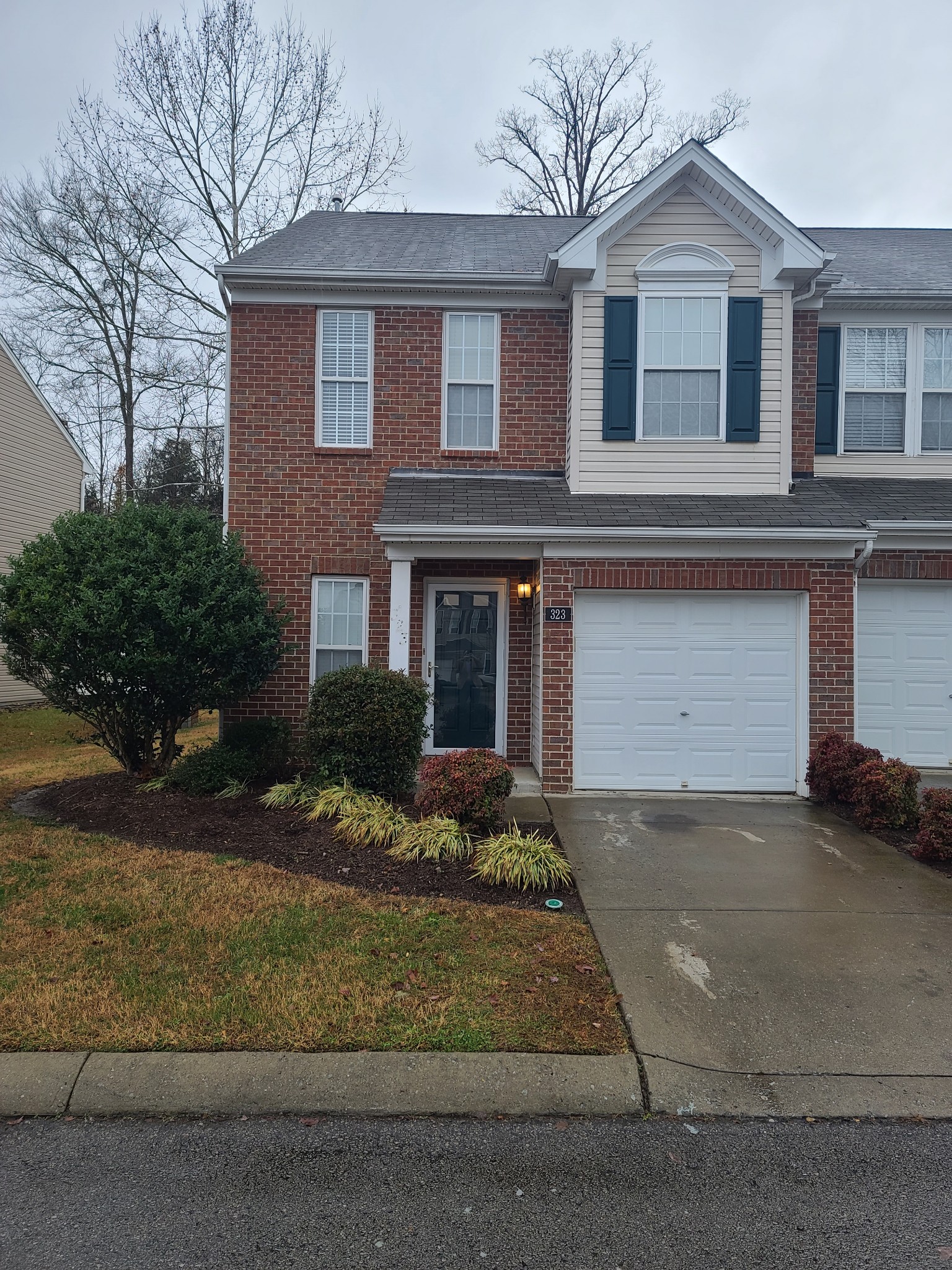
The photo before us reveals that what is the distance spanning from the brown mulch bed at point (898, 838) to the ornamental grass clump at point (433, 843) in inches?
148

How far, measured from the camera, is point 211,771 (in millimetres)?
8125

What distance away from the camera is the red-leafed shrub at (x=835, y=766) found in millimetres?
7809

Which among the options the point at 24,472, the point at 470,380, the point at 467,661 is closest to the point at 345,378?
the point at 470,380

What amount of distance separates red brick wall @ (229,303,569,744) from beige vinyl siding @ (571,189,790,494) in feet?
2.55

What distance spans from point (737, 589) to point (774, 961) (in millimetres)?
4765

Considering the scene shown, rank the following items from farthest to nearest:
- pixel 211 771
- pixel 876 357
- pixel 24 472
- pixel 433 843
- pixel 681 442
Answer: pixel 24 472 < pixel 876 357 < pixel 681 442 < pixel 211 771 < pixel 433 843

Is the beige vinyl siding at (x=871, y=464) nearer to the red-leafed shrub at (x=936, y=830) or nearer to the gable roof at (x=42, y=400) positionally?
the red-leafed shrub at (x=936, y=830)

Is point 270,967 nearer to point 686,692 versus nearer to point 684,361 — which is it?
point 686,692

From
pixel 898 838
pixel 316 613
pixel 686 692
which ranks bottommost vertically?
pixel 898 838

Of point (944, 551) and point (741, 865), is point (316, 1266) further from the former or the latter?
point (944, 551)

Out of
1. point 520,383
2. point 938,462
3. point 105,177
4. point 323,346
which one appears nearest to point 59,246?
point 105,177

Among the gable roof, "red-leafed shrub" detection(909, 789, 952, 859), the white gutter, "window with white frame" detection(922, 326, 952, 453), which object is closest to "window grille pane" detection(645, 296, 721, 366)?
the white gutter

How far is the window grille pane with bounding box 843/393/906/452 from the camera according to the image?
409 inches

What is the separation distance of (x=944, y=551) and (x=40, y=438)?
59.8 ft
